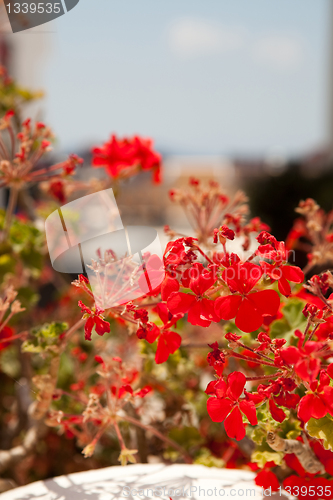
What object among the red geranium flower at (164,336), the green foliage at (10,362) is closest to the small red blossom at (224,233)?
the red geranium flower at (164,336)

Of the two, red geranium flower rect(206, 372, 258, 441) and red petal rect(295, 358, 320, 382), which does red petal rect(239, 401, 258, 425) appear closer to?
red geranium flower rect(206, 372, 258, 441)

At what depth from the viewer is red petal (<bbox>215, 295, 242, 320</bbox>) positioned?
1.80 ft

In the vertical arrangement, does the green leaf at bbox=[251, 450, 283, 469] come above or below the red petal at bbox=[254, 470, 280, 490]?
above

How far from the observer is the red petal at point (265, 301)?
0.56 metres

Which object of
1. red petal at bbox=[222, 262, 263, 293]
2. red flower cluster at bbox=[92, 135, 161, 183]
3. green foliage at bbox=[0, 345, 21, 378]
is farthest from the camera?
green foliage at bbox=[0, 345, 21, 378]

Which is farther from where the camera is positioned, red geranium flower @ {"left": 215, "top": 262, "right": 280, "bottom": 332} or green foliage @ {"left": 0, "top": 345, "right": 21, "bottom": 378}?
green foliage @ {"left": 0, "top": 345, "right": 21, "bottom": 378}

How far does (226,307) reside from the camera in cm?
55

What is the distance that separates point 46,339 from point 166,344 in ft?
0.89

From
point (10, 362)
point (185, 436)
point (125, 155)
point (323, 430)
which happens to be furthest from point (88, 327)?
point (10, 362)

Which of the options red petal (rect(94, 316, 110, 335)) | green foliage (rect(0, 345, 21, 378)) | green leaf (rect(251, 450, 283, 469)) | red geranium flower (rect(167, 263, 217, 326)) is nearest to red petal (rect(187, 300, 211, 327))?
red geranium flower (rect(167, 263, 217, 326))

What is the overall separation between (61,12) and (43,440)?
1.14 m

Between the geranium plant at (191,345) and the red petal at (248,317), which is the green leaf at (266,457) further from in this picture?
the red petal at (248,317)

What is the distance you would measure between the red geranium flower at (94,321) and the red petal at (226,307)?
14 centimetres

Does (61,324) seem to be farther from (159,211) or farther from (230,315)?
(159,211)
